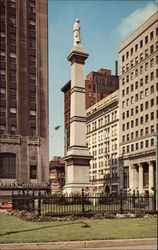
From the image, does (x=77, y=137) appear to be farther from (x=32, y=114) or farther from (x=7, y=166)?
(x=32, y=114)

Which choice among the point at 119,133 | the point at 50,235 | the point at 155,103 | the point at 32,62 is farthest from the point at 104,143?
the point at 50,235

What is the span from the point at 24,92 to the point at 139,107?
25.0 m

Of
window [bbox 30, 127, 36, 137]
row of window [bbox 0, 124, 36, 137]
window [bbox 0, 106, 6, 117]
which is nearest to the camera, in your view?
row of window [bbox 0, 124, 36, 137]

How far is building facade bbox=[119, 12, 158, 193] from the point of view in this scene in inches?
2584

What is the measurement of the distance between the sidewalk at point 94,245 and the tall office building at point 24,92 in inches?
1849

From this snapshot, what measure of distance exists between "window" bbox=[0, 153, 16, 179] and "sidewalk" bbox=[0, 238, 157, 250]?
47159mm

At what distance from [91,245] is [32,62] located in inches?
2170

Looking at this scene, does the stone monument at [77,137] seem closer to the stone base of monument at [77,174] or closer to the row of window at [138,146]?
the stone base of monument at [77,174]

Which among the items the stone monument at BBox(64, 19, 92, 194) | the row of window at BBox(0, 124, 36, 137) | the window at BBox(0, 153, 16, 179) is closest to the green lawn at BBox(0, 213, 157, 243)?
the stone monument at BBox(64, 19, 92, 194)

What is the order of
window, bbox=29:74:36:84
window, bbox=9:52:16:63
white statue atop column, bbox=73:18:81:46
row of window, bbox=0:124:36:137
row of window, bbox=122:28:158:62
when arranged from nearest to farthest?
white statue atop column, bbox=73:18:81:46, row of window, bbox=0:124:36:137, window, bbox=9:52:16:63, window, bbox=29:74:36:84, row of window, bbox=122:28:158:62

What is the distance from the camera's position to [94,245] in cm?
1166

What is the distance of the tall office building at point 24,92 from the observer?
58812 millimetres

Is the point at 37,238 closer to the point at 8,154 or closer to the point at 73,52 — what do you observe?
the point at 73,52

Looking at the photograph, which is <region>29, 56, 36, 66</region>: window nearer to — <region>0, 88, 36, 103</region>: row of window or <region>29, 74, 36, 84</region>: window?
<region>29, 74, 36, 84</region>: window
